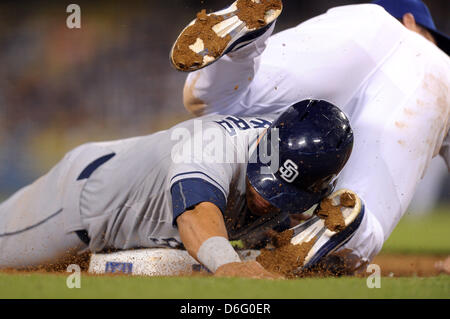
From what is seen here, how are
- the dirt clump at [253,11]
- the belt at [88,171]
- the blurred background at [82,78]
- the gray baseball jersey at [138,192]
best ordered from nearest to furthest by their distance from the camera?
the gray baseball jersey at [138,192] → the dirt clump at [253,11] → the belt at [88,171] → the blurred background at [82,78]

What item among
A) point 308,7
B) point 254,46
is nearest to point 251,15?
point 254,46

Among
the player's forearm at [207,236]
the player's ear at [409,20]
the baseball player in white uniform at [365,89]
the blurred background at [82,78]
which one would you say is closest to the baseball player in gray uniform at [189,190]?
the player's forearm at [207,236]

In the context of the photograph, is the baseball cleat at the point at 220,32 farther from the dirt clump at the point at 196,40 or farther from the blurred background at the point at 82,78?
the blurred background at the point at 82,78

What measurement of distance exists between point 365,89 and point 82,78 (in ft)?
12.8

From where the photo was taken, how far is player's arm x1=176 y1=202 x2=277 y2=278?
1.61 m

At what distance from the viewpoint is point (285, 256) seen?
1.95 meters

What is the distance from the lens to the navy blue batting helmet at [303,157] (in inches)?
73.9

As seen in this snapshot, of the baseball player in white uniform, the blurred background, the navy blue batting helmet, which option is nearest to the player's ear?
the baseball player in white uniform

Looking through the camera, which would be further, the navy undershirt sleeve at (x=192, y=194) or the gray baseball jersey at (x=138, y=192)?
the gray baseball jersey at (x=138, y=192)

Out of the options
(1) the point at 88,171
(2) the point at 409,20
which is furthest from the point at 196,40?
(2) the point at 409,20

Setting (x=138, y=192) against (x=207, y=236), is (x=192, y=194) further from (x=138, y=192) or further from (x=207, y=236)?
(x=138, y=192)

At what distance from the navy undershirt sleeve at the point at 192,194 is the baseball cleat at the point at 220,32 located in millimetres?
384

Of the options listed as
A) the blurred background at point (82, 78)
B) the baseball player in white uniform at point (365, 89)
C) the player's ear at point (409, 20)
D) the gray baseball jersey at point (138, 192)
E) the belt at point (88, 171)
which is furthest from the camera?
the blurred background at point (82, 78)

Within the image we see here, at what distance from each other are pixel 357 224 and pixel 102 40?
15.0ft
